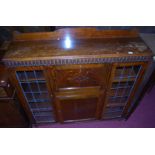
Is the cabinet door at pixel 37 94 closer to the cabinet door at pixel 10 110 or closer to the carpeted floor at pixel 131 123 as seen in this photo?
the cabinet door at pixel 10 110

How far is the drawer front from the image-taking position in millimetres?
989

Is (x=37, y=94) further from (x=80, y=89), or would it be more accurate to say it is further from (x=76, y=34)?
(x=76, y=34)

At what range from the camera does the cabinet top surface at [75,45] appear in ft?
3.07

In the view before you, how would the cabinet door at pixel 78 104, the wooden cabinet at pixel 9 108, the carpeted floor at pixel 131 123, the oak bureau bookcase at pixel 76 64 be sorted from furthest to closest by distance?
the carpeted floor at pixel 131 123 → the cabinet door at pixel 78 104 → the wooden cabinet at pixel 9 108 → the oak bureau bookcase at pixel 76 64

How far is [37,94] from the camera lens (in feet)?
4.48

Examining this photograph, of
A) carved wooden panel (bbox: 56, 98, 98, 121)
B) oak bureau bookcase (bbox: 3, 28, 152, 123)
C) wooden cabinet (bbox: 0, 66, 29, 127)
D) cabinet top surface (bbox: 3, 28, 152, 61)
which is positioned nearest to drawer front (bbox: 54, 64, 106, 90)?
oak bureau bookcase (bbox: 3, 28, 152, 123)

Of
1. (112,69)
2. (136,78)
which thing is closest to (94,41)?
(112,69)


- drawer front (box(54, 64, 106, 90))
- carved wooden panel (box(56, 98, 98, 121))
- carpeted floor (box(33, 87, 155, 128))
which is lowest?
carpeted floor (box(33, 87, 155, 128))

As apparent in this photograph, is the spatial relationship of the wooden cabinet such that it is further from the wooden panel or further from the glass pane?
the wooden panel

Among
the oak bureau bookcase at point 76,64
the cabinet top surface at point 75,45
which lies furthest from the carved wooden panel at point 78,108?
the cabinet top surface at point 75,45

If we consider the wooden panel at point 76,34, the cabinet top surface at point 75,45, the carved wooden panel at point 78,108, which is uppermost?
the wooden panel at point 76,34

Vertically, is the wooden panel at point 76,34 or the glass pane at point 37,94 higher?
the wooden panel at point 76,34

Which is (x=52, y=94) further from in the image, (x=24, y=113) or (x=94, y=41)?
(x=94, y=41)

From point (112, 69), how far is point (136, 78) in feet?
0.90
